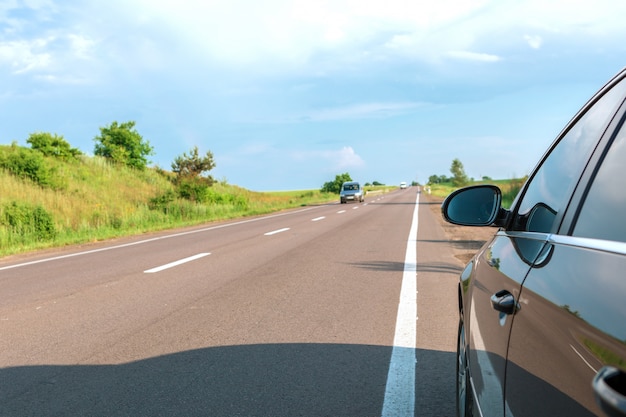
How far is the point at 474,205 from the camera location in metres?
2.90

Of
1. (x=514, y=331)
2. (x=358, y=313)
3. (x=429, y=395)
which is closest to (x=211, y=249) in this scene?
(x=358, y=313)

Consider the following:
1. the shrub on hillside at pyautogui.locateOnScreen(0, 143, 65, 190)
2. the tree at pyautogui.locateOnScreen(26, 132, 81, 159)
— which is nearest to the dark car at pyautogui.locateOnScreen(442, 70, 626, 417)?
the shrub on hillside at pyautogui.locateOnScreen(0, 143, 65, 190)

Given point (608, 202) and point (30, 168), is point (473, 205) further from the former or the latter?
point (30, 168)

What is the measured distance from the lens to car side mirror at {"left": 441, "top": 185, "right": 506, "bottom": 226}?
285 cm

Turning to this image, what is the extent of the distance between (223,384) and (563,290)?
294cm

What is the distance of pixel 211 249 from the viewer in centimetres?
1253

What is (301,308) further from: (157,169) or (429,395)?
(157,169)

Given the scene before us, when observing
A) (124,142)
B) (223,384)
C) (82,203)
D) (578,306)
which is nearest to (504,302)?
(578,306)

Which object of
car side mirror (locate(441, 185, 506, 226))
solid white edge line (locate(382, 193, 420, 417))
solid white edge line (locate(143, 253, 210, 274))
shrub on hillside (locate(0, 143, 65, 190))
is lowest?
solid white edge line (locate(382, 193, 420, 417))

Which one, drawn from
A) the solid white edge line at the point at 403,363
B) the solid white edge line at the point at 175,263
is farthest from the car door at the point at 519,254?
the solid white edge line at the point at 175,263

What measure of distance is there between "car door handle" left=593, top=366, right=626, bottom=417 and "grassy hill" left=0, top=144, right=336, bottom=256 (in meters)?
15.5

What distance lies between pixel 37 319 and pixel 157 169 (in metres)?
46.1

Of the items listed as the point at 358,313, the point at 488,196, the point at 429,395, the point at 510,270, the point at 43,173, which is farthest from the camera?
the point at 43,173

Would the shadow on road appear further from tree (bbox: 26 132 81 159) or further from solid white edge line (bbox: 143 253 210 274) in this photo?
tree (bbox: 26 132 81 159)
